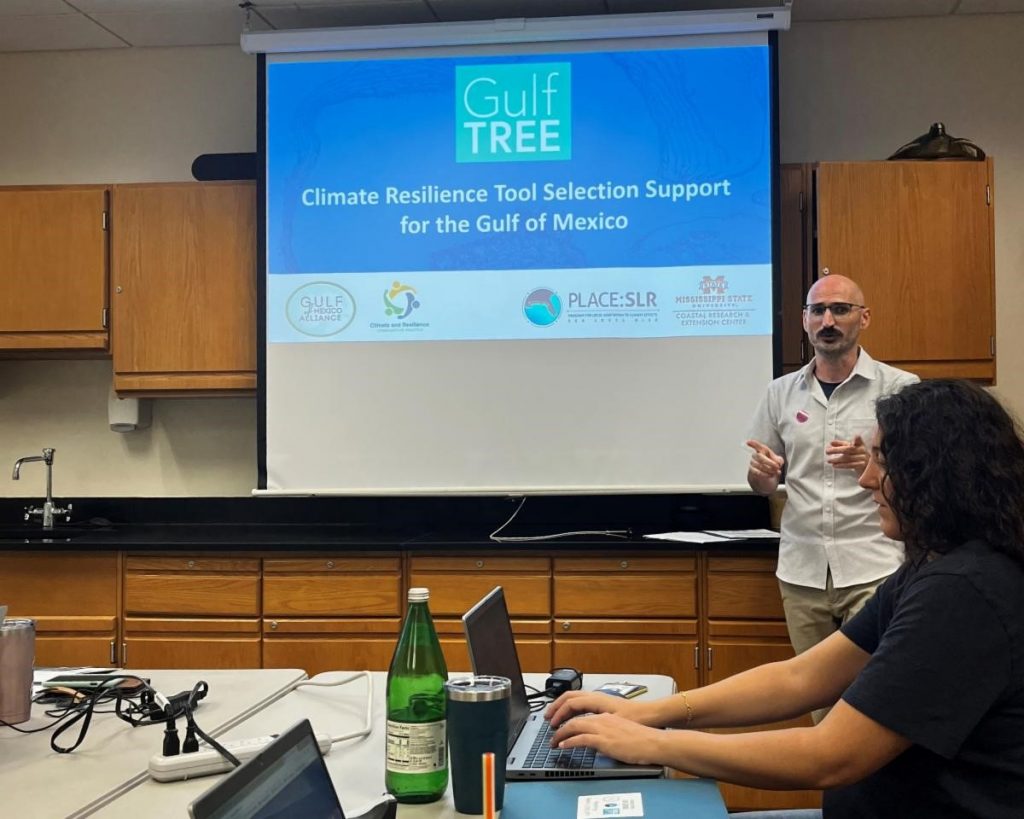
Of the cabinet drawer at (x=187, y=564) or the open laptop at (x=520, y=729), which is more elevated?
the open laptop at (x=520, y=729)

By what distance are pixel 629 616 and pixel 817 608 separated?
2.13ft

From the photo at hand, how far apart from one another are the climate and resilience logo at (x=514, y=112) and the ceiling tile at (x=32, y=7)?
161cm

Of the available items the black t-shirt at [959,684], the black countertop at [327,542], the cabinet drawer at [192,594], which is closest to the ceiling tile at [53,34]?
the black countertop at [327,542]

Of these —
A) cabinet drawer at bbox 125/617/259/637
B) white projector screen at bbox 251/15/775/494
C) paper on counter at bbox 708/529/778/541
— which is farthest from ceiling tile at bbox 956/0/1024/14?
cabinet drawer at bbox 125/617/259/637

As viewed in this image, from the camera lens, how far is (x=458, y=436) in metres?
3.71

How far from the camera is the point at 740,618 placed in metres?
3.20

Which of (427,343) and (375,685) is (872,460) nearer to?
(375,685)

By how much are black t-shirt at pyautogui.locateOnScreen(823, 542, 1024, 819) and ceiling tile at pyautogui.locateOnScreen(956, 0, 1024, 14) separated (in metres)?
3.40

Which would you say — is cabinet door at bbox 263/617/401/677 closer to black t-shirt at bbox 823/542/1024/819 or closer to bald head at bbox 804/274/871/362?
bald head at bbox 804/274/871/362

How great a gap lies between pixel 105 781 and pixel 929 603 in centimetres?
109

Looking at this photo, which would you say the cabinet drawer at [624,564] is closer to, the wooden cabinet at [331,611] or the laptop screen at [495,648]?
the wooden cabinet at [331,611]

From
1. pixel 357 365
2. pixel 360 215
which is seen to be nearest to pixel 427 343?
pixel 357 365

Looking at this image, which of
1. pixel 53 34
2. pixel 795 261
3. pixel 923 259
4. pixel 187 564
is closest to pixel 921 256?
pixel 923 259

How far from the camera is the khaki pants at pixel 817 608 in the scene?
2.78 m
